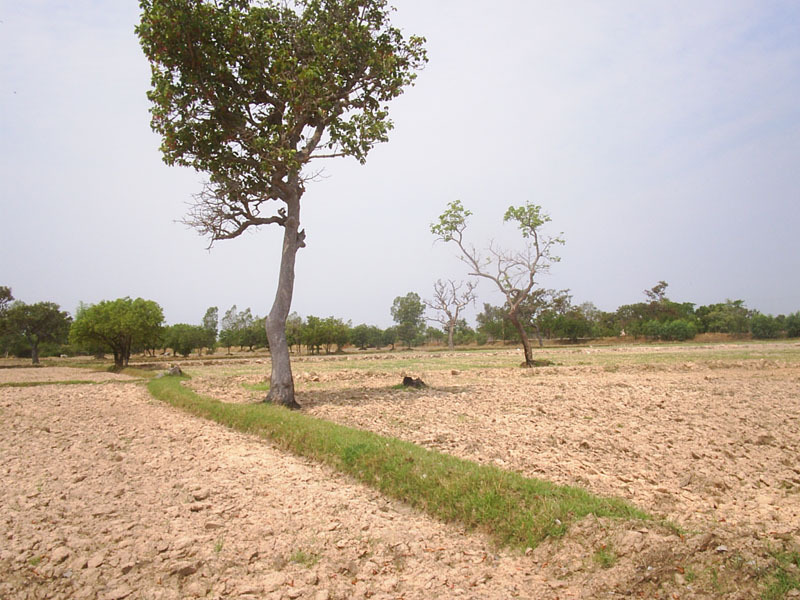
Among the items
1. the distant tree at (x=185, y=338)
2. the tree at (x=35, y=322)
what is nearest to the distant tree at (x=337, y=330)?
the distant tree at (x=185, y=338)

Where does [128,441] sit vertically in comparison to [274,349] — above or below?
below

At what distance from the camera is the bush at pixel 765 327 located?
251 ft

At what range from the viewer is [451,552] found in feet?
15.0

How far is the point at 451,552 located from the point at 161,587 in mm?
2496

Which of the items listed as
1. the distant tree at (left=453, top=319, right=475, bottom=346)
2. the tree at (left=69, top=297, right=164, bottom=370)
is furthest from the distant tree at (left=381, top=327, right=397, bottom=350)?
the tree at (left=69, top=297, right=164, bottom=370)

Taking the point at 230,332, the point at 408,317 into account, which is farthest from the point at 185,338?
the point at 408,317

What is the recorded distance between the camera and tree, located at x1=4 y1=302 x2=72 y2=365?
5306 cm

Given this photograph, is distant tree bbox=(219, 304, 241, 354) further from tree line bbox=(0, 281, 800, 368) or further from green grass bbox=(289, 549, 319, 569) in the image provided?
green grass bbox=(289, 549, 319, 569)

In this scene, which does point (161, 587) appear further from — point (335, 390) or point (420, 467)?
point (335, 390)

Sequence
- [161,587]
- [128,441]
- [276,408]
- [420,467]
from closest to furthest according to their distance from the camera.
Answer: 1. [161,587]
2. [420,467]
3. [128,441]
4. [276,408]

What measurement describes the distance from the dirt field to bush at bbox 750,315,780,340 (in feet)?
271

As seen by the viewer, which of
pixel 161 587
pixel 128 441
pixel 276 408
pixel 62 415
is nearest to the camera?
pixel 161 587

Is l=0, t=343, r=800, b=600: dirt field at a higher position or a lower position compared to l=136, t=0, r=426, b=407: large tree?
lower

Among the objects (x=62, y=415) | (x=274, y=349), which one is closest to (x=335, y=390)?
(x=274, y=349)
